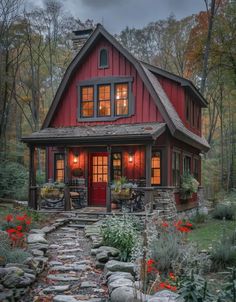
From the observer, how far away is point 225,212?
15.2 meters

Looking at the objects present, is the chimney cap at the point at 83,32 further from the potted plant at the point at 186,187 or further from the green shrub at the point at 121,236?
the green shrub at the point at 121,236

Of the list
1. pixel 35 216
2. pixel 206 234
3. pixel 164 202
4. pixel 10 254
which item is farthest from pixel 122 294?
pixel 164 202

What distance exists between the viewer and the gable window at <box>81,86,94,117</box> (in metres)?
15.3

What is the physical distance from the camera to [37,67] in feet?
88.1

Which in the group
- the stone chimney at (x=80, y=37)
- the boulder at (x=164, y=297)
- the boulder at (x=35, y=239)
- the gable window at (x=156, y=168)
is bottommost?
the boulder at (x=35, y=239)

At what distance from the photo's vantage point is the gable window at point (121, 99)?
14.6 meters

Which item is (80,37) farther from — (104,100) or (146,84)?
(146,84)

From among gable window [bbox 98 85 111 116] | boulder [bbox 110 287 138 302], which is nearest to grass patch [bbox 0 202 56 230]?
gable window [bbox 98 85 111 116]

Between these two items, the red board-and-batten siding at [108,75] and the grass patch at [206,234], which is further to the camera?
the red board-and-batten siding at [108,75]

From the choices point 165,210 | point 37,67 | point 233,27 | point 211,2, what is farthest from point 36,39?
point 165,210

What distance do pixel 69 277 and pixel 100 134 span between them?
698 centimetres

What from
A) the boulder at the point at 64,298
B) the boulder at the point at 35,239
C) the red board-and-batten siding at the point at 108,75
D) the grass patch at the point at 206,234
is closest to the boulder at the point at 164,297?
the boulder at the point at 64,298

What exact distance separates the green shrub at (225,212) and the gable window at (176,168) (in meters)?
2.09

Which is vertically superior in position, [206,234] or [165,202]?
[165,202]
